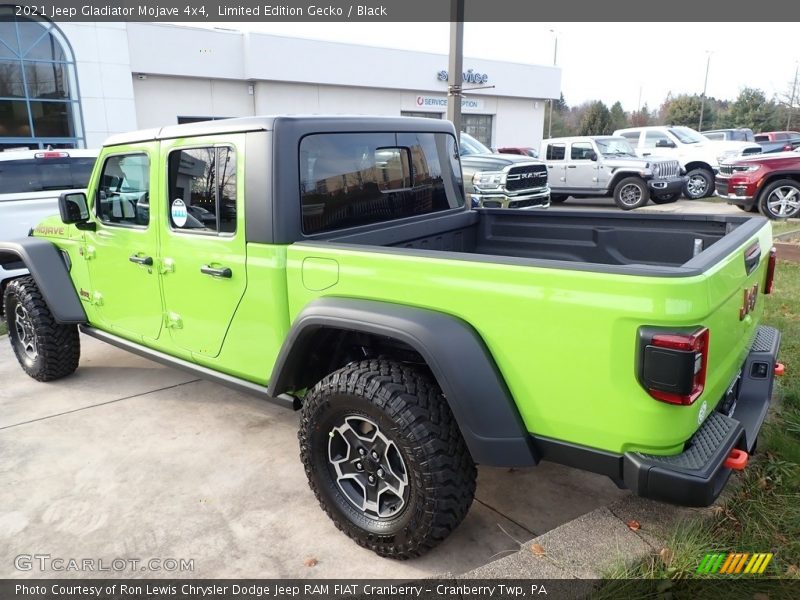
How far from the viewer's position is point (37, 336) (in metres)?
4.59

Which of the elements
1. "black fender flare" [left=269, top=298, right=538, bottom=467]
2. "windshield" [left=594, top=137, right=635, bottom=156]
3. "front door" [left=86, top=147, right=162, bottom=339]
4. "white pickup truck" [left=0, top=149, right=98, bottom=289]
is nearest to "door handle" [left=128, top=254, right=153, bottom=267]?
"front door" [left=86, top=147, right=162, bottom=339]

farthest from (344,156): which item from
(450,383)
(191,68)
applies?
(191,68)

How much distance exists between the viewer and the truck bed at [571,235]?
11.2 ft

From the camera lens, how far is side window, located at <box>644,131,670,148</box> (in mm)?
17367

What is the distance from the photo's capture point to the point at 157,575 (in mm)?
2732

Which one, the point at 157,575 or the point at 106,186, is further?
the point at 106,186

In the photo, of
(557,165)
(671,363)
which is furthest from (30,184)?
(557,165)

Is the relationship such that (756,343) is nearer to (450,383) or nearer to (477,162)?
(450,383)

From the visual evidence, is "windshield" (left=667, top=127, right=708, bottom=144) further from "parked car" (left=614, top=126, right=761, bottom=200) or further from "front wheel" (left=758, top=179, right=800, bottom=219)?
"front wheel" (left=758, top=179, right=800, bottom=219)

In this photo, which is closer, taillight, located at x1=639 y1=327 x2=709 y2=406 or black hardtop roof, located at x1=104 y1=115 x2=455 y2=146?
taillight, located at x1=639 y1=327 x2=709 y2=406

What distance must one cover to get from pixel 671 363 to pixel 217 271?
85.6 inches

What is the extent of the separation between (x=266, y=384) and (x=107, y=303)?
5.35ft

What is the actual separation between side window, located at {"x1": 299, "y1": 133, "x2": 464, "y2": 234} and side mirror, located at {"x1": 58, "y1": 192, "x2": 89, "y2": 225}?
1.88m

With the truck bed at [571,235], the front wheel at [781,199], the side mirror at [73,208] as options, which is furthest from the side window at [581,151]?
the side mirror at [73,208]
